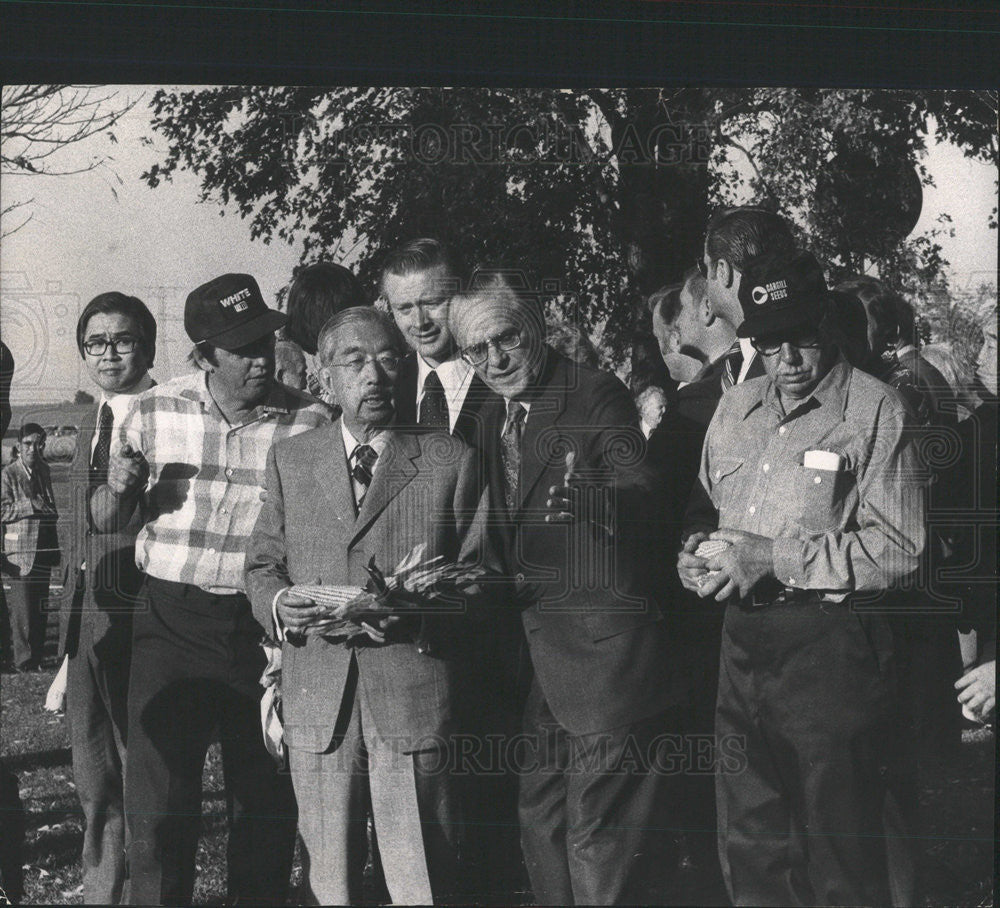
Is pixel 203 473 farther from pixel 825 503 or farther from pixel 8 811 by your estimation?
pixel 825 503

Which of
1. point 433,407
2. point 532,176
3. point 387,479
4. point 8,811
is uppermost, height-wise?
point 532,176

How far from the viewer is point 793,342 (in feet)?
12.8

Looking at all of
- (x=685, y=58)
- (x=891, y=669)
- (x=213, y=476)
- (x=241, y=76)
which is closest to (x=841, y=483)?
(x=891, y=669)

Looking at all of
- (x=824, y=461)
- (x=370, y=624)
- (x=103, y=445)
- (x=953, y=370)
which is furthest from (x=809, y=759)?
(x=103, y=445)

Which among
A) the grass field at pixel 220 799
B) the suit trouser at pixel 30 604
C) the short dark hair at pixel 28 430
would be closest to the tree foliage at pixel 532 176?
the short dark hair at pixel 28 430

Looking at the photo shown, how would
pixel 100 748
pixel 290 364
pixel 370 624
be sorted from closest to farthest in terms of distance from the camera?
pixel 370 624 < pixel 290 364 < pixel 100 748

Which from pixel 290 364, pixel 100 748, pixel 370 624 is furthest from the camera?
pixel 100 748

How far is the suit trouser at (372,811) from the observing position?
3.83 m

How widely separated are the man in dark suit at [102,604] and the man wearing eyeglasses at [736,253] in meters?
1.68

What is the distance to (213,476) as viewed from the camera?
3979mm

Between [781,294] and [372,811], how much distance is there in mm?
1926

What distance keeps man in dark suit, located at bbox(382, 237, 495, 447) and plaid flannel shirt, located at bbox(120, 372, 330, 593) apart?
287 millimetres

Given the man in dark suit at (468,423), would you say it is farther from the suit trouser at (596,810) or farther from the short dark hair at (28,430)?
the short dark hair at (28,430)

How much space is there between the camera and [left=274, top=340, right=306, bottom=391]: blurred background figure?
3.98 metres
